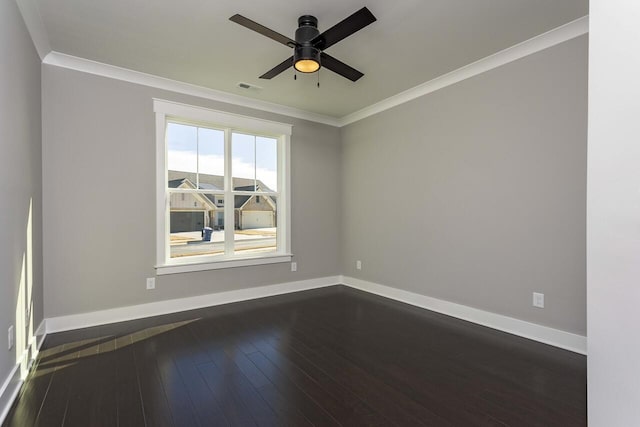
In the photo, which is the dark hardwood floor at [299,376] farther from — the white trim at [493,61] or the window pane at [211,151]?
the white trim at [493,61]

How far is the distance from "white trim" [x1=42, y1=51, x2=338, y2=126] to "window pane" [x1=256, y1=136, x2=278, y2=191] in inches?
17.7

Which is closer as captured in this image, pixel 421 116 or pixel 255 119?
pixel 421 116

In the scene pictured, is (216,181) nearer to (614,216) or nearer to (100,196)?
(100,196)

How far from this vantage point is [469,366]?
2.33 metres

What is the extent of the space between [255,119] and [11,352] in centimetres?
332

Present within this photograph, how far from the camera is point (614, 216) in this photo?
111 centimetres

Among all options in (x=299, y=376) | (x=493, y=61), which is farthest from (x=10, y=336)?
(x=493, y=61)

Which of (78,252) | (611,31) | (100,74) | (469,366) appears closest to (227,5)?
(100,74)

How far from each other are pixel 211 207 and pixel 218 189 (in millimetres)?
254

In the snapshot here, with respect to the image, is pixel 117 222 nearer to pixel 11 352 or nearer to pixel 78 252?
pixel 78 252

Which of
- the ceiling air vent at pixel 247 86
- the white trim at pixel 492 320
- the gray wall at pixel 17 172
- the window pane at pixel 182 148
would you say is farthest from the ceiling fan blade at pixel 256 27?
the white trim at pixel 492 320

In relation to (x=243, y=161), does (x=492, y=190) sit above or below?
below

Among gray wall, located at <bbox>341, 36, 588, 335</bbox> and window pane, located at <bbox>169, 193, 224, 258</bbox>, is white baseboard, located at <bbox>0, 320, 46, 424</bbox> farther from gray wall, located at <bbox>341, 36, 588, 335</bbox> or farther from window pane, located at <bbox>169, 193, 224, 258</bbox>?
gray wall, located at <bbox>341, 36, 588, 335</bbox>

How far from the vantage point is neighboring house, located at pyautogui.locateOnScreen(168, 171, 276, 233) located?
12.4ft
